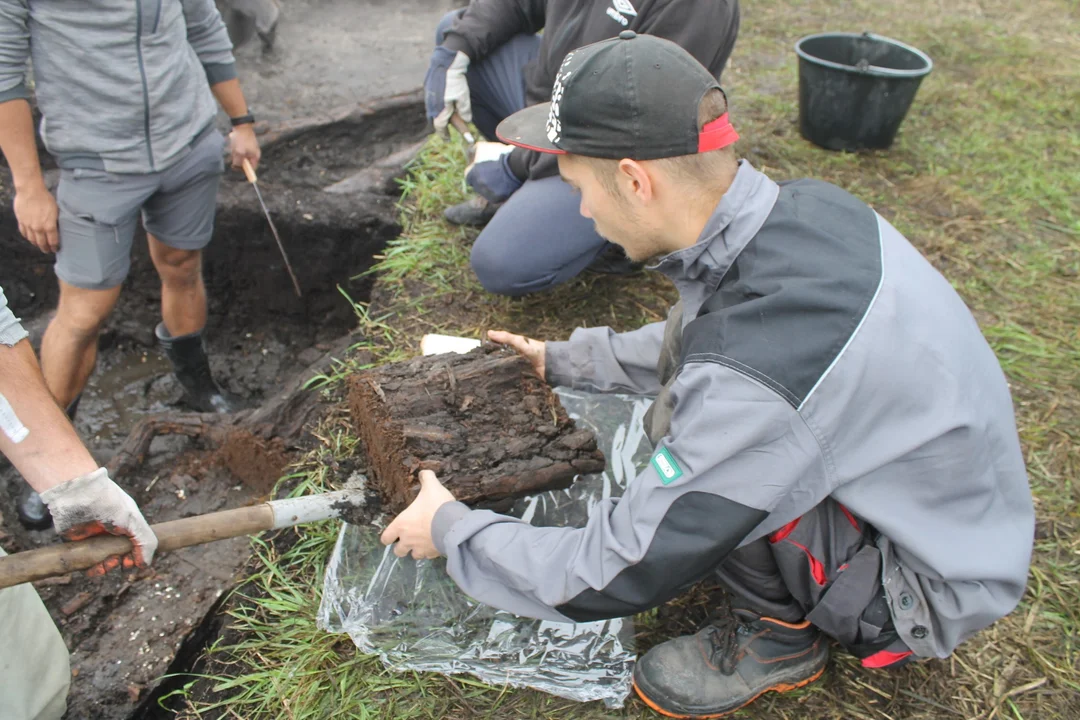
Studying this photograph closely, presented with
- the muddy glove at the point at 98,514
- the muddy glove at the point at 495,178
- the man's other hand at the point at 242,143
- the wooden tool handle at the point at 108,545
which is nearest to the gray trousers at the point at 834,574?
the wooden tool handle at the point at 108,545

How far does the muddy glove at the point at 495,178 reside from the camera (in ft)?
9.93

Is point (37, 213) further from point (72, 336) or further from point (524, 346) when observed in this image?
point (524, 346)

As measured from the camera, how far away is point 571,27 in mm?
2588

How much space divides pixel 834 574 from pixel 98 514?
1.49m

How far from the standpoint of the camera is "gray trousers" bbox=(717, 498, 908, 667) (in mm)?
1576

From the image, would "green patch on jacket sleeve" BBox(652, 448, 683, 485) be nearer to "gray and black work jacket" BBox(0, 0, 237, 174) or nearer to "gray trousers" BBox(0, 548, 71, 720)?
"gray trousers" BBox(0, 548, 71, 720)

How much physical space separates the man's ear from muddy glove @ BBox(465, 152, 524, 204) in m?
1.55

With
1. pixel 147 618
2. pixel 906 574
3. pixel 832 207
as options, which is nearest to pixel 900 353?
pixel 832 207

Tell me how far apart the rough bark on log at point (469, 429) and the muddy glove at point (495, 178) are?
3.76 feet

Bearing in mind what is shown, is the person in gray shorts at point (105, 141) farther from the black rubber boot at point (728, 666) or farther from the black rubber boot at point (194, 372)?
the black rubber boot at point (728, 666)

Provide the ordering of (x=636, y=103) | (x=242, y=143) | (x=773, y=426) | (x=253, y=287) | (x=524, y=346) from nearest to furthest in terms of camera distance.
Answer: (x=773, y=426), (x=636, y=103), (x=524, y=346), (x=242, y=143), (x=253, y=287)

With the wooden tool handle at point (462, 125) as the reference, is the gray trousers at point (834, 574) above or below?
below

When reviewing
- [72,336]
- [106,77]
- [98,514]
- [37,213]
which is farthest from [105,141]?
[98,514]

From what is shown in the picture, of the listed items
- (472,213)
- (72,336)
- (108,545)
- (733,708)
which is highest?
(108,545)
